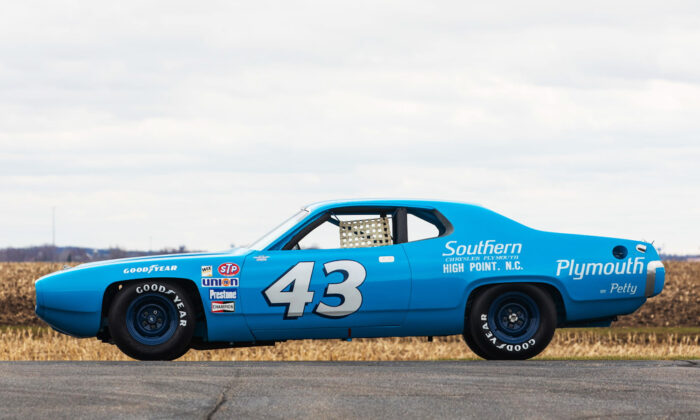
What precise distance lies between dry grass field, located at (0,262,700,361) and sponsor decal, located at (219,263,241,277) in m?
4.37

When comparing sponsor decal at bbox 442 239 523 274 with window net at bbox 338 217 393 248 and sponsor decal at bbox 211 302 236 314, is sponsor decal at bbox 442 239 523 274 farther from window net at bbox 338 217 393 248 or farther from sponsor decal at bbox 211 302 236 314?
sponsor decal at bbox 211 302 236 314

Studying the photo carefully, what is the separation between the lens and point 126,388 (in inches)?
303

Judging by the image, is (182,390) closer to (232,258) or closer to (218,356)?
(232,258)

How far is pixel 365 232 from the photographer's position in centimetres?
1071

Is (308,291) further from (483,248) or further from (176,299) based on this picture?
(483,248)

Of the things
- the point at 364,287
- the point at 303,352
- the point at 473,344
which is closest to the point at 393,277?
the point at 364,287

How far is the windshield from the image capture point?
1043 centimetres

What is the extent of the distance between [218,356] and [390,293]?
17.6ft

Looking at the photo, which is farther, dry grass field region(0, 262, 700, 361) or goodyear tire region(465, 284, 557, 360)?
dry grass field region(0, 262, 700, 361)

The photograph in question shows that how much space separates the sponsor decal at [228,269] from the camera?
10.1 m

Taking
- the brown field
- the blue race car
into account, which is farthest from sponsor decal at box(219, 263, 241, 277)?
the brown field

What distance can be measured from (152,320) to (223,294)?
2.41ft

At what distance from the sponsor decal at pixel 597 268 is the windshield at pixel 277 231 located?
263 cm

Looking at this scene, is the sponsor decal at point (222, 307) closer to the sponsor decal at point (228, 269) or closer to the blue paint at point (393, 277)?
the blue paint at point (393, 277)
